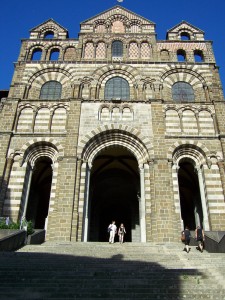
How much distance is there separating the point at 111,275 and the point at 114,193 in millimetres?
15173

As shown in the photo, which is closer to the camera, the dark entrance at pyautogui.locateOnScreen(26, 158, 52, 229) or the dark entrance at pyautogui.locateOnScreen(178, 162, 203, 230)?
the dark entrance at pyautogui.locateOnScreen(178, 162, 203, 230)

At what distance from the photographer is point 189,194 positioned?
A: 2195 centimetres

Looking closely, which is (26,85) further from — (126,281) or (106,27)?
(126,281)

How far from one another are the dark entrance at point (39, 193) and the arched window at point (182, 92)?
1041 cm

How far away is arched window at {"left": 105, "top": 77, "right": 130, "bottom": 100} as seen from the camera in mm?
20562

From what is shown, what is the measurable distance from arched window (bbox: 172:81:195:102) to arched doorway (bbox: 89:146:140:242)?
5.62 metres

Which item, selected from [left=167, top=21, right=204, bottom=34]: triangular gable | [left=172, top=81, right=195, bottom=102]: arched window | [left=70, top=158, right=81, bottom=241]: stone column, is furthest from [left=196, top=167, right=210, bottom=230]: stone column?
[left=167, top=21, right=204, bottom=34]: triangular gable

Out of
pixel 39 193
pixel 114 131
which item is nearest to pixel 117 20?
pixel 114 131

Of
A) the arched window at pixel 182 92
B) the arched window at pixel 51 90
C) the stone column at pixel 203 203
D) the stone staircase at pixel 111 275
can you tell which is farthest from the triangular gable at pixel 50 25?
the stone staircase at pixel 111 275

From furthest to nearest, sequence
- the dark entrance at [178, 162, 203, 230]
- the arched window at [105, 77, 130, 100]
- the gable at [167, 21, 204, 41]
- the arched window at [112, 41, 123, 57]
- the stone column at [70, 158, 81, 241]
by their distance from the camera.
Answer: the gable at [167, 21, 204, 41]
the arched window at [112, 41, 123, 57]
the arched window at [105, 77, 130, 100]
the dark entrance at [178, 162, 203, 230]
the stone column at [70, 158, 81, 241]

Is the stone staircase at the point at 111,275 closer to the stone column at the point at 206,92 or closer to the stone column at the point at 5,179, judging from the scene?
the stone column at the point at 5,179

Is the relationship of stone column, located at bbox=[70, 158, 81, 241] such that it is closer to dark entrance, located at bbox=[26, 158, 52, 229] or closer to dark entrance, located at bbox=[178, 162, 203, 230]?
dark entrance, located at bbox=[26, 158, 52, 229]

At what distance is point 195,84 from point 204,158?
21.7ft

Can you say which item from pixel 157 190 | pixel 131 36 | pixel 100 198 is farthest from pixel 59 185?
pixel 131 36
